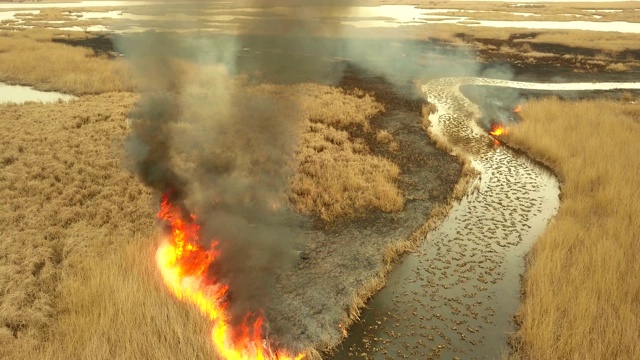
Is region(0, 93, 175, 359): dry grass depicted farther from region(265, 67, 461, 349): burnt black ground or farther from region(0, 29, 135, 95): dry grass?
region(0, 29, 135, 95): dry grass

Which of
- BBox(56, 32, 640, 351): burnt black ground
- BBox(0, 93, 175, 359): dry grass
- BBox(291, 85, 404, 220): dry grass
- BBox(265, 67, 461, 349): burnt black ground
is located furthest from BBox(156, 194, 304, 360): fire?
BBox(291, 85, 404, 220): dry grass

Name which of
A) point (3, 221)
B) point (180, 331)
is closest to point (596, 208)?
point (180, 331)

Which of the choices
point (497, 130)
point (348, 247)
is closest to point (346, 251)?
point (348, 247)

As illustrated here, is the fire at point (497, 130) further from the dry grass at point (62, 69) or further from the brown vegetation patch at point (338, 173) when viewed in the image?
the dry grass at point (62, 69)

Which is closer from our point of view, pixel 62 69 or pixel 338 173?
pixel 338 173

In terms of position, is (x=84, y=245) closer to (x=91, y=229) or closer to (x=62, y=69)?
(x=91, y=229)

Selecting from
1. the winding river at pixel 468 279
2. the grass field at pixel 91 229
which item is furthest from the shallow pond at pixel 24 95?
the winding river at pixel 468 279
